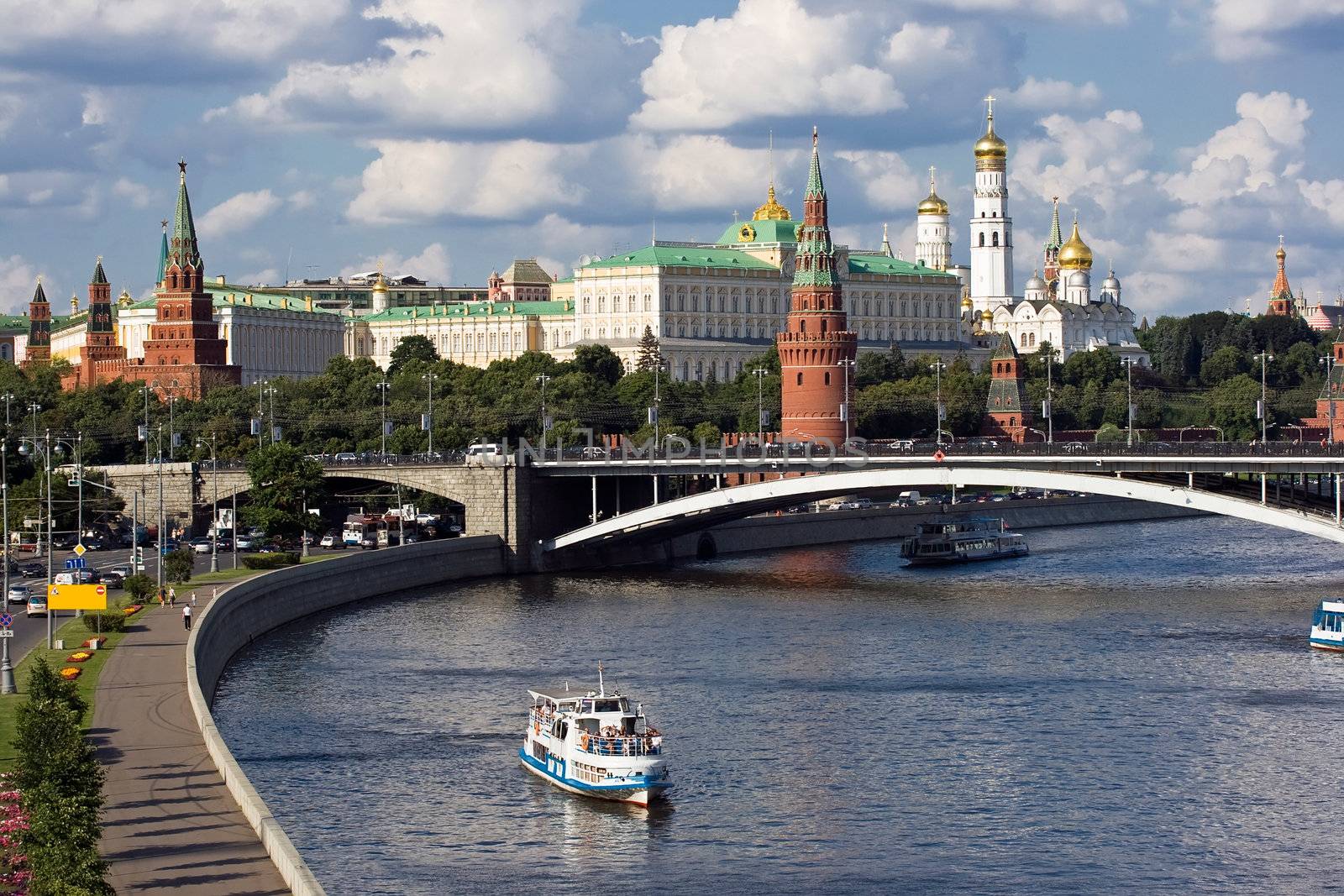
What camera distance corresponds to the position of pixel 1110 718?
48.9 m

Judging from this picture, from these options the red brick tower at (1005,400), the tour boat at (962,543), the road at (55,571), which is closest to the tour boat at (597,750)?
the road at (55,571)

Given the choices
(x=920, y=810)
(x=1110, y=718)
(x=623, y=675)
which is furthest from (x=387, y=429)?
(x=920, y=810)

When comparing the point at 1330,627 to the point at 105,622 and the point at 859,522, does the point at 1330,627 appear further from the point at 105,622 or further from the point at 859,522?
the point at 859,522

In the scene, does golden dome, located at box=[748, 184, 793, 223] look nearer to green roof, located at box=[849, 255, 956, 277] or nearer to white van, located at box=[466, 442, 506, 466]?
green roof, located at box=[849, 255, 956, 277]

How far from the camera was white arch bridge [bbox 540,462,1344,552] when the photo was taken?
2736 inches

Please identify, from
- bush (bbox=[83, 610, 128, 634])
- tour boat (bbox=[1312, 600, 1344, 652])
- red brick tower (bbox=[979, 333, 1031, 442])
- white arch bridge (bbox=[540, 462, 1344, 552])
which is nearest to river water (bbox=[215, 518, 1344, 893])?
tour boat (bbox=[1312, 600, 1344, 652])

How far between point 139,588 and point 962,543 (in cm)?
3844

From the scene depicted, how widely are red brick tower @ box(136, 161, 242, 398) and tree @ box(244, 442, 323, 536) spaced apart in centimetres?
6562

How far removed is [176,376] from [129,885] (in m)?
126

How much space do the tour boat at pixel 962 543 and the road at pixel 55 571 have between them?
22.2 m

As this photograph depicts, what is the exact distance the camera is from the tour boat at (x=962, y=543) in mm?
88625

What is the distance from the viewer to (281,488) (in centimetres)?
8644

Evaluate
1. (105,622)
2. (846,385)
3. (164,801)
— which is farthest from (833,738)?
(846,385)

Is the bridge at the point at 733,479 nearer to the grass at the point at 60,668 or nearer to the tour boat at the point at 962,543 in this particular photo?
the tour boat at the point at 962,543
